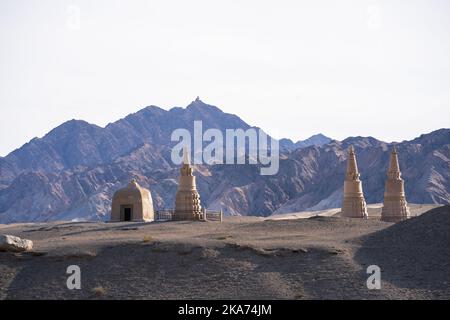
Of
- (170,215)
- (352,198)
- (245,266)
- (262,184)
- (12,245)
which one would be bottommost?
(245,266)

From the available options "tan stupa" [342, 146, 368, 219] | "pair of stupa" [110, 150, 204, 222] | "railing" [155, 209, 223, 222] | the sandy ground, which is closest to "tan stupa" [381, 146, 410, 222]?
"tan stupa" [342, 146, 368, 219]

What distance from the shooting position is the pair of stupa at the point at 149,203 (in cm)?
4506

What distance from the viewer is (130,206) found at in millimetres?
49812

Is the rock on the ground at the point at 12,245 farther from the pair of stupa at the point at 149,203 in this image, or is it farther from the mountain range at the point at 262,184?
the mountain range at the point at 262,184

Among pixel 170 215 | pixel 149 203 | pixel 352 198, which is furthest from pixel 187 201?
pixel 352 198

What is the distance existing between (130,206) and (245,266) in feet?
81.3

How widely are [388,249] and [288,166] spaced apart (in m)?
113

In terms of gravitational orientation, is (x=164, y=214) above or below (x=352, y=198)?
below

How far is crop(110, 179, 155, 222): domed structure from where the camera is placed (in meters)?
49.5

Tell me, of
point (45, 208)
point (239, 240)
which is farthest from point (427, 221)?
point (45, 208)

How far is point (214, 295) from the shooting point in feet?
77.7

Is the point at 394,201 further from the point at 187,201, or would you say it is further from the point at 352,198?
the point at 187,201

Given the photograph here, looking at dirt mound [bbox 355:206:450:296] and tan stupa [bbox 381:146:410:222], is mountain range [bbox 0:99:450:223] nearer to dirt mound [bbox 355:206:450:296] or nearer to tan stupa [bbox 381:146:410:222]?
tan stupa [bbox 381:146:410:222]
